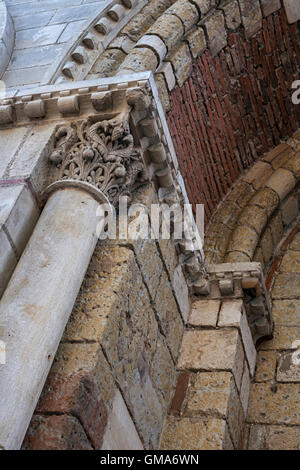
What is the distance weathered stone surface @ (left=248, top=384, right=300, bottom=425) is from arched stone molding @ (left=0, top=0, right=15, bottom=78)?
2.46 metres

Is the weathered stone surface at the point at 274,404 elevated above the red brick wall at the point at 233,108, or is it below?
below

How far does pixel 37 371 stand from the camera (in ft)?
7.89

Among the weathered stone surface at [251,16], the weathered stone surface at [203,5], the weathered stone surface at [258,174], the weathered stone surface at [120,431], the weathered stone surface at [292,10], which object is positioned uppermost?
the weathered stone surface at [292,10]

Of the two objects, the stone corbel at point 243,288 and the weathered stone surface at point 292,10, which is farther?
the weathered stone surface at point 292,10

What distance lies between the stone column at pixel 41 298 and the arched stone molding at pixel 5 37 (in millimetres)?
1485

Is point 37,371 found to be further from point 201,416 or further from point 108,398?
point 201,416

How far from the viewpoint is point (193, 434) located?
3.08m

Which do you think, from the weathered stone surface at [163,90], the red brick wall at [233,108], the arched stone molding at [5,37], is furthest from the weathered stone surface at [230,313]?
the arched stone molding at [5,37]

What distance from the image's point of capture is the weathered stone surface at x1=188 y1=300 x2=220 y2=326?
363 cm

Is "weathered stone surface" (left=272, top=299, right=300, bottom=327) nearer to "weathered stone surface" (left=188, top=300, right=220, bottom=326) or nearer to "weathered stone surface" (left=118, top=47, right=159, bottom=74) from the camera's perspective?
"weathered stone surface" (left=188, top=300, right=220, bottom=326)

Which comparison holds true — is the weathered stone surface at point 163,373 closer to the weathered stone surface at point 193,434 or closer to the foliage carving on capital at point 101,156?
the weathered stone surface at point 193,434

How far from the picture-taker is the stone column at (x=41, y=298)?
2.31 meters

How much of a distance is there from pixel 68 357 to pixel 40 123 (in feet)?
4.52

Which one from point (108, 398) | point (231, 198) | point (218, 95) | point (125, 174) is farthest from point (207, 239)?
point (108, 398)
